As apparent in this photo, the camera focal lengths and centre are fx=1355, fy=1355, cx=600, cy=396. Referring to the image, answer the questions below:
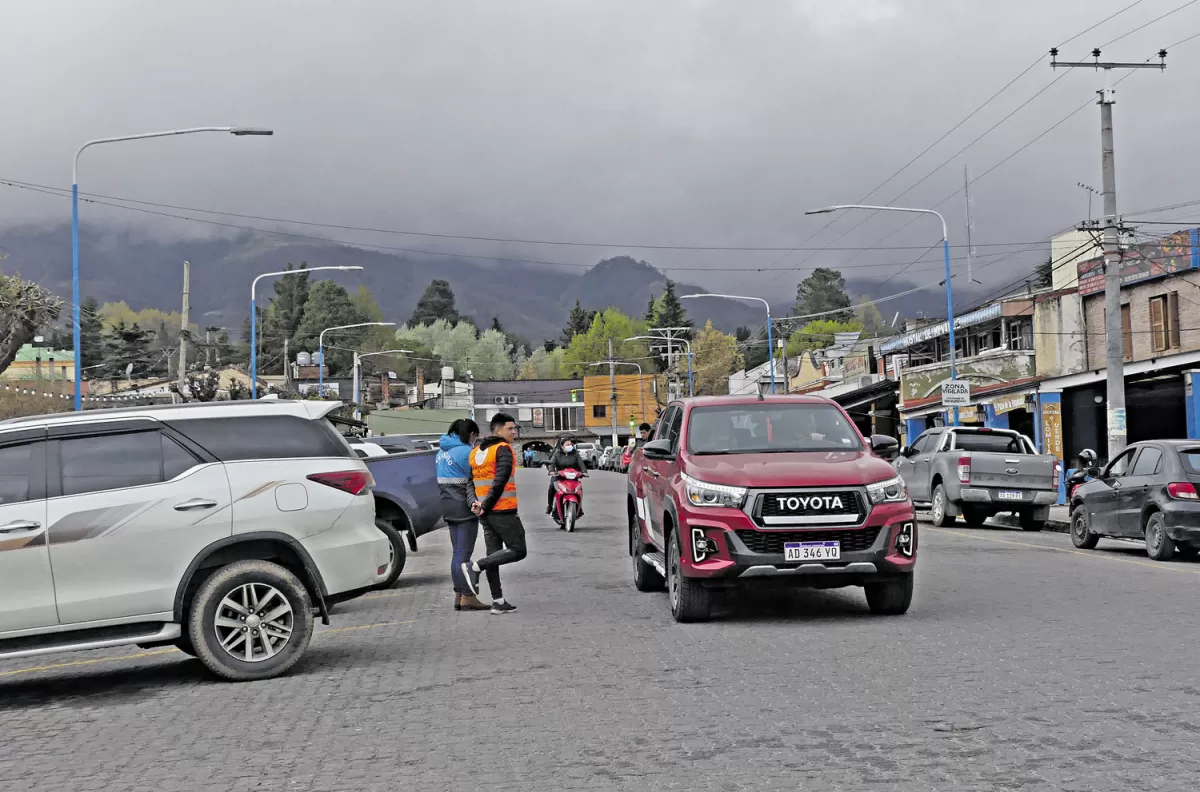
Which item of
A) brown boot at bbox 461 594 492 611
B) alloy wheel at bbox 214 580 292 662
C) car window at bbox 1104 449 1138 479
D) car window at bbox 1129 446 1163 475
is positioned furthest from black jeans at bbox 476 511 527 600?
car window at bbox 1104 449 1138 479

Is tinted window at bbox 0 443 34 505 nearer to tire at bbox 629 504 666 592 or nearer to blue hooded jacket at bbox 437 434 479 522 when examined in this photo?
blue hooded jacket at bbox 437 434 479 522

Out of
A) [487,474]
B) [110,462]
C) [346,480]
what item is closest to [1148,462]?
[487,474]

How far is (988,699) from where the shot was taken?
761 cm

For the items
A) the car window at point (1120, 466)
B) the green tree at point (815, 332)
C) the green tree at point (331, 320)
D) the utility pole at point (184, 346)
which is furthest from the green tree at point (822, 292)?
the car window at point (1120, 466)

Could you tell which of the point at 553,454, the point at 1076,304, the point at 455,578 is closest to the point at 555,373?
the point at 1076,304

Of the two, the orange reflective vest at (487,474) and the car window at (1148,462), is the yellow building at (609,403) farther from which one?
the orange reflective vest at (487,474)

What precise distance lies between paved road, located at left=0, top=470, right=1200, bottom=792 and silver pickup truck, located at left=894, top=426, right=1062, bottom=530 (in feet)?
39.2

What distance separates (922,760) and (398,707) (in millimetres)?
3203

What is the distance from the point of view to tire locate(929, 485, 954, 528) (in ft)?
85.2

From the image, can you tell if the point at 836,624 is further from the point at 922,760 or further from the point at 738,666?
the point at 922,760

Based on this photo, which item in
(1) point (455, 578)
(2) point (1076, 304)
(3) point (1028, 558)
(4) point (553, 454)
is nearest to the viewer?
(1) point (455, 578)

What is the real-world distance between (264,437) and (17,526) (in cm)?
170

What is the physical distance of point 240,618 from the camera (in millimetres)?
9062

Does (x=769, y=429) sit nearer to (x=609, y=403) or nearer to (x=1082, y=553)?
(x=1082, y=553)
